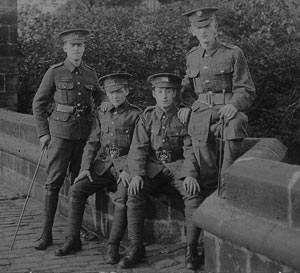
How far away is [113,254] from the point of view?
18.2 feet

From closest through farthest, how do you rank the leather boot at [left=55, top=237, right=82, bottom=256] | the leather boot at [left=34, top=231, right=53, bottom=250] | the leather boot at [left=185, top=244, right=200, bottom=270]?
the leather boot at [left=185, top=244, right=200, bottom=270] → the leather boot at [left=55, top=237, right=82, bottom=256] → the leather boot at [left=34, top=231, right=53, bottom=250]

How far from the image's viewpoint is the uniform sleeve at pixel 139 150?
18.6 ft

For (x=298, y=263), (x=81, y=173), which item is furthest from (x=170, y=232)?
(x=298, y=263)

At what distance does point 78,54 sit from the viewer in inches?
255

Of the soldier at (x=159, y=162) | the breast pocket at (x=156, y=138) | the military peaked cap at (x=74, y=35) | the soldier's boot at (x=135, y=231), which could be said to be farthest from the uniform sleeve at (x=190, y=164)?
the military peaked cap at (x=74, y=35)

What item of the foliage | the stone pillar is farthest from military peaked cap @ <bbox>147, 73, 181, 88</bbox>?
the stone pillar

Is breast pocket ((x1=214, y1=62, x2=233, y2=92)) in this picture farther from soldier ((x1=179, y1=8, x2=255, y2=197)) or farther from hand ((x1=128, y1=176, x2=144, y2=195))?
hand ((x1=128, y1=176, x2=144, y2=195))

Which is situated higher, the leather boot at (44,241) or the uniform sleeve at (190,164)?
the uniform sleeve at (190,164)

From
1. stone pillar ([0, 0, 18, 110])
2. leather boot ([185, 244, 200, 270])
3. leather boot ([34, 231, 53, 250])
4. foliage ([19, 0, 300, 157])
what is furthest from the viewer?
stone pillar ([0, 0, 18, 110])

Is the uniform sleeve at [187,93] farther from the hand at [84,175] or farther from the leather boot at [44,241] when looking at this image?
the leather boot at [44,241]

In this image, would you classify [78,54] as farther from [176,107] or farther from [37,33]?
[37,33]

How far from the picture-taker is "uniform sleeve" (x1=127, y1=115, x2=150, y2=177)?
568 centimetres

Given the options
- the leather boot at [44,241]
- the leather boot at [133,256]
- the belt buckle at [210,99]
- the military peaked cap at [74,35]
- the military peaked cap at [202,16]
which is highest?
the military peaked cap at [202,16]

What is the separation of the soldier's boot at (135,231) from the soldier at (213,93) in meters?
0.58
